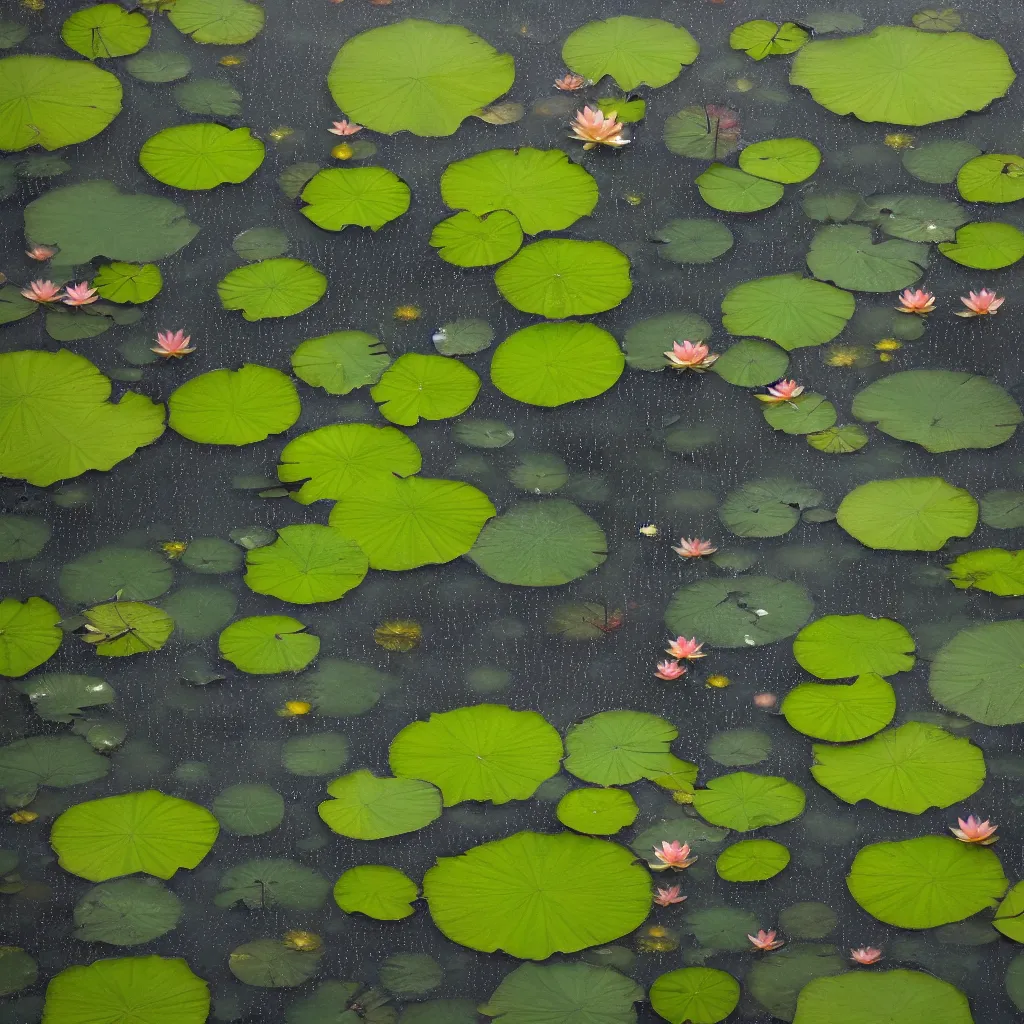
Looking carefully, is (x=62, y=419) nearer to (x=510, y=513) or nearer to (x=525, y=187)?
(x=510, y=513)

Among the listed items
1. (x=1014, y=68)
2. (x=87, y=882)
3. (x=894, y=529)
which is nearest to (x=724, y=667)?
(x=894, y=529)

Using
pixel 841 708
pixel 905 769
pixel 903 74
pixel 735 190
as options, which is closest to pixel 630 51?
pixel 735 190

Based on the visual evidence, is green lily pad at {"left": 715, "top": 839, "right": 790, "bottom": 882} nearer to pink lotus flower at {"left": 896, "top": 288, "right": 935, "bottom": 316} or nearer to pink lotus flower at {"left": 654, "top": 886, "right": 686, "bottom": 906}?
pink lotus flower at {"left": 654, "top": 886, "right": 686, "bottom": 906}

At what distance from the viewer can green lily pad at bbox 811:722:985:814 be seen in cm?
209

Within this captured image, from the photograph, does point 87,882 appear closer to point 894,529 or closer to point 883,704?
point 883,704

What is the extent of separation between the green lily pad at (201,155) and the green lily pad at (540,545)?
39.5 inches

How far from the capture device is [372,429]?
2432 mm

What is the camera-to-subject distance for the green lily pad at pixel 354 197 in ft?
8.73

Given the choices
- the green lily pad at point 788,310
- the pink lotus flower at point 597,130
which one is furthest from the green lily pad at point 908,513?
the pink lotus flower at point 597,130

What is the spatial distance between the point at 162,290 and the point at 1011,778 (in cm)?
185

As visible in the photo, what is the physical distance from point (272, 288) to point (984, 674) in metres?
1.56

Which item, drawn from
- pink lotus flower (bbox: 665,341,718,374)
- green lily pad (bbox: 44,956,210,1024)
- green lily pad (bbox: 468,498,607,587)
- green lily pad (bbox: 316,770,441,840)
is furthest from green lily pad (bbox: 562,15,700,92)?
green lily pad (bbox: 44,956,210,1024)

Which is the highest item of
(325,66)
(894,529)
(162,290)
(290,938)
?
(325,66)

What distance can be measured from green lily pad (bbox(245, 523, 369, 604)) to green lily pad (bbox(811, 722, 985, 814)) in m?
0.88
